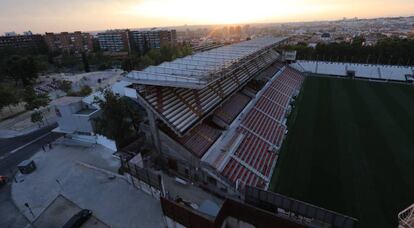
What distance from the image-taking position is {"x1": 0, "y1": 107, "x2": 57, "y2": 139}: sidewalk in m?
21.5

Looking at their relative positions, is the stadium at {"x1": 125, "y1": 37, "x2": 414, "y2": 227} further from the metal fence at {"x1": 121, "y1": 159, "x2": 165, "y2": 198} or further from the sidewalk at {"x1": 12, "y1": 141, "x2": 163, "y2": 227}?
the sidewalk at {"x1": 12, "y1": 141, "x2": 163, "y2": 227}

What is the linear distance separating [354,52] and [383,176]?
35719 mm

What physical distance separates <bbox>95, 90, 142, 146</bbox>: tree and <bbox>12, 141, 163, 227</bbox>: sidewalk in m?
1.31

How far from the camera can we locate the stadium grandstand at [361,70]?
31.5 m

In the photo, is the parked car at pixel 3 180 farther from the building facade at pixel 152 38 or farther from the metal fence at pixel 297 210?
the building facade at pixel 152 38

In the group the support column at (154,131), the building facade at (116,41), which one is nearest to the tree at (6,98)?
the support column at (154,131)

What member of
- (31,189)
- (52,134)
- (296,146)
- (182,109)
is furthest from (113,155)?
(296,146)

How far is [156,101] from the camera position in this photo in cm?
1350

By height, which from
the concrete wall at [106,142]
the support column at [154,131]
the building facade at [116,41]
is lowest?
the concrete wall at [106,142]

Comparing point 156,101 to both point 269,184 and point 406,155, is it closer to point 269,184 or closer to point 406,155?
point 269,184

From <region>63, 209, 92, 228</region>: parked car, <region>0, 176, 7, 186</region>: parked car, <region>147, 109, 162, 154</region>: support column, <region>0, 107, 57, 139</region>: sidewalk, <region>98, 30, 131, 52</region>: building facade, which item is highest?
<region>98, 30, 131, 52</region>: building facade

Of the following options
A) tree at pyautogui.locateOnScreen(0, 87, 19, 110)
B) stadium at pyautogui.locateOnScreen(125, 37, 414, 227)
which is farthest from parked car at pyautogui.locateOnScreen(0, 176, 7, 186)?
tree at pyautogui.locateOnScreen(0, 87, 19, 110)

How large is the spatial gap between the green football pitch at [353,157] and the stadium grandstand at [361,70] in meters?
9.59

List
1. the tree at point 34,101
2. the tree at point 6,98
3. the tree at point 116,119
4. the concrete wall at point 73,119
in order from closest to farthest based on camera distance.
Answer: the tree at point 116,119
the concrete wall at point 73,119
the tree at point 34,101
the tree at point 6,98
